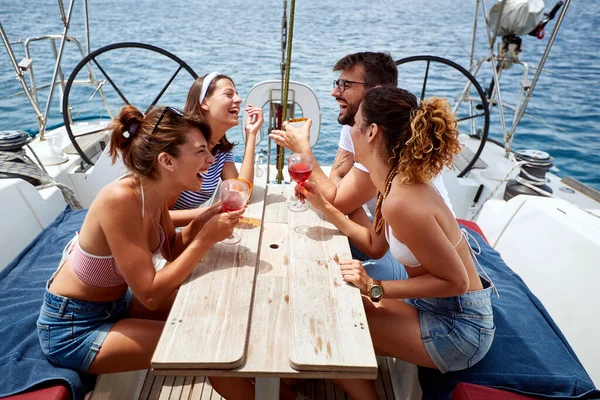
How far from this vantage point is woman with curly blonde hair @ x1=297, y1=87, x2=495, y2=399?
1215mm

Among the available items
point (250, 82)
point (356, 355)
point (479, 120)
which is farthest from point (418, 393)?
point (479, 120)

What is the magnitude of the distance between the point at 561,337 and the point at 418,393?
1.86ft

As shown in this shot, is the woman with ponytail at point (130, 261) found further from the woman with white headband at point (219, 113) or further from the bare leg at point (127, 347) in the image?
the woman with white headband at point (219, 113)

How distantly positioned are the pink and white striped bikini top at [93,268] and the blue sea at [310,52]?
292 centimetres

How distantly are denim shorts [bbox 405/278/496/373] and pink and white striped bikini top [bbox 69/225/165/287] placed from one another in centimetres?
97

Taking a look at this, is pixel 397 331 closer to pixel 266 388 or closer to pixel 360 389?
pixel 360 389

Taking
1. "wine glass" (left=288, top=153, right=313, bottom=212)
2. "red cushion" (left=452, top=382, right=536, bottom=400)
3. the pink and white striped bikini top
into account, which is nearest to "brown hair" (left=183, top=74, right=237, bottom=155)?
"wine glass" (left=288, top=153, right=313, bottom=212)

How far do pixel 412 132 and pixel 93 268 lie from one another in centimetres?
102

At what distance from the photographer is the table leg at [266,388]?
1.17 metres

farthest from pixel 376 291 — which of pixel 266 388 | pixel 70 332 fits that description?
pixel 70 332

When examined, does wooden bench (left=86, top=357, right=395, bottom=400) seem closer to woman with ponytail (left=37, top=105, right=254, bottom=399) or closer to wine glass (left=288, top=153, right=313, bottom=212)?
woman with ponytail (left=37, top=105, right=254, bottom=399)

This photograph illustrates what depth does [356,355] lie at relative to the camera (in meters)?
0.97

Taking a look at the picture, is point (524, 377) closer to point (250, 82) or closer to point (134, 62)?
point (250, 82)

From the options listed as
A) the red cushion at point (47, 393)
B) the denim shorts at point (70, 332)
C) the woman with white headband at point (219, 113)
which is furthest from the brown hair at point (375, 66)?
the red cushion at point (47, 393)
